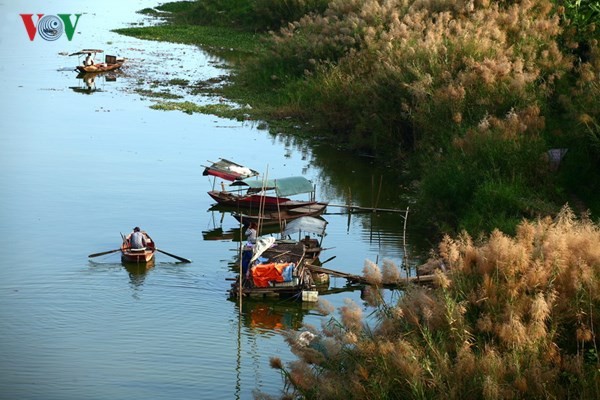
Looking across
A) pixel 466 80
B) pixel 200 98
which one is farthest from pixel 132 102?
pixel 466 80

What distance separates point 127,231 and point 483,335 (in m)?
13.0

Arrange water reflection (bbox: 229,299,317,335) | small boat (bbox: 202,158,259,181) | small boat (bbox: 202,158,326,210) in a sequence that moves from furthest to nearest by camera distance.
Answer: small boat (bbox: 202,158,259,181) < small boat (bbox: 202,158,326,210) < water reflection (bbox: 229,299,317,335)

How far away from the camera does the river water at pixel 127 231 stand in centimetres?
1659

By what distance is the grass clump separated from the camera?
38.1 ft

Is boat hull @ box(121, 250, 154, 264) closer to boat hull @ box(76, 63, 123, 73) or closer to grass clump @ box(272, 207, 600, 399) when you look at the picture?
grass clump @ box(272, 207, 600, 399)

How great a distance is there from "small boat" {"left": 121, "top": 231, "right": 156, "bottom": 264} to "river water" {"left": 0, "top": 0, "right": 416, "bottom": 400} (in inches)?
9.2

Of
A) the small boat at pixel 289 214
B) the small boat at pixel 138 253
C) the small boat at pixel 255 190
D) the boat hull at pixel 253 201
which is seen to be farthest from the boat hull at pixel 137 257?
the boat hull at pixel 253 201

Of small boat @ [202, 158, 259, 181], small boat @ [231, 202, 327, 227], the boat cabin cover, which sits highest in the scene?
small boat @ [202, 158, 259, 181]

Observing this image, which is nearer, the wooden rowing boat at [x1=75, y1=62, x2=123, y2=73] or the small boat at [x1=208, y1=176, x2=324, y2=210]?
the small boat at [x1=208, y1=176, x2=324, y2=210]

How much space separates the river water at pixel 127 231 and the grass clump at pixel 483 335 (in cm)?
363

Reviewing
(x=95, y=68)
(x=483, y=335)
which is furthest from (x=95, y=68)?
(x=483, y=335)

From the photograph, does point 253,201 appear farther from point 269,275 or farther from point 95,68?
point 95,68

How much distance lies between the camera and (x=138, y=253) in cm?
2142

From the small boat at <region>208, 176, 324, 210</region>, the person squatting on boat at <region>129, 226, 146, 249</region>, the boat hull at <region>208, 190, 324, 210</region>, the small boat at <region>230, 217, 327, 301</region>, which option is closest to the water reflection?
the small boat at <region>230, 217, 327, 301</region>
